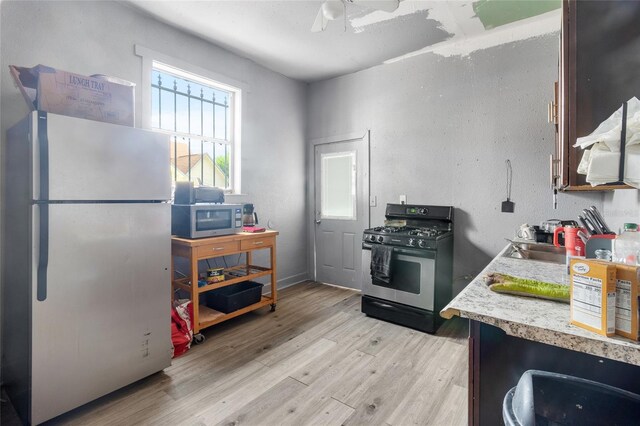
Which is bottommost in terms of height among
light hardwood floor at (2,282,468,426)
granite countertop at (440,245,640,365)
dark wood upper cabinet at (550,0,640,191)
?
light hardwood floor at (2,282,468,426)

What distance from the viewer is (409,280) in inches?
114

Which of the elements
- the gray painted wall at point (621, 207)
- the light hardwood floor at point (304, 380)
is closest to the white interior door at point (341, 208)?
the light hardwood floor at point (304, 380)

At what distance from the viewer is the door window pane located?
4.02m

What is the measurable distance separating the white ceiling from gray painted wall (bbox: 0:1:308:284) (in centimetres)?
18

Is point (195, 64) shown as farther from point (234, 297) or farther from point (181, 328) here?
point (181, 328)

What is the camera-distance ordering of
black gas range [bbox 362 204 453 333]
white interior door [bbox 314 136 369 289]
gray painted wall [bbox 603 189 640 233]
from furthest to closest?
white interior door [bbox 314 136 369 289] < black gas range [bbox 362 204 453 333] < gray painted wall [bbox 603 189 640 233]

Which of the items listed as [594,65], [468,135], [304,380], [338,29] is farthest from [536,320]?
[338,29]

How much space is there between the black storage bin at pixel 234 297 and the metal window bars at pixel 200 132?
45.9 inches

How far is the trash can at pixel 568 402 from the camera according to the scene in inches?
28.4

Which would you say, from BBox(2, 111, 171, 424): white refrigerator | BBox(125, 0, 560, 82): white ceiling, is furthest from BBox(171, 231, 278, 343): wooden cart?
BBox(125, 0, 560, 82): white ceiling

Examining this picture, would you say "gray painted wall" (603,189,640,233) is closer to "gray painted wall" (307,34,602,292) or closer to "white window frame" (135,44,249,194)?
"gray painted wall" (307,34,602,292)

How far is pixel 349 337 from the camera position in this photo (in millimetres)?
2652

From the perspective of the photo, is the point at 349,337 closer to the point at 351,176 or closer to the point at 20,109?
the point at 351,176

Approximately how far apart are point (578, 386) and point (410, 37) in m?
3.16
